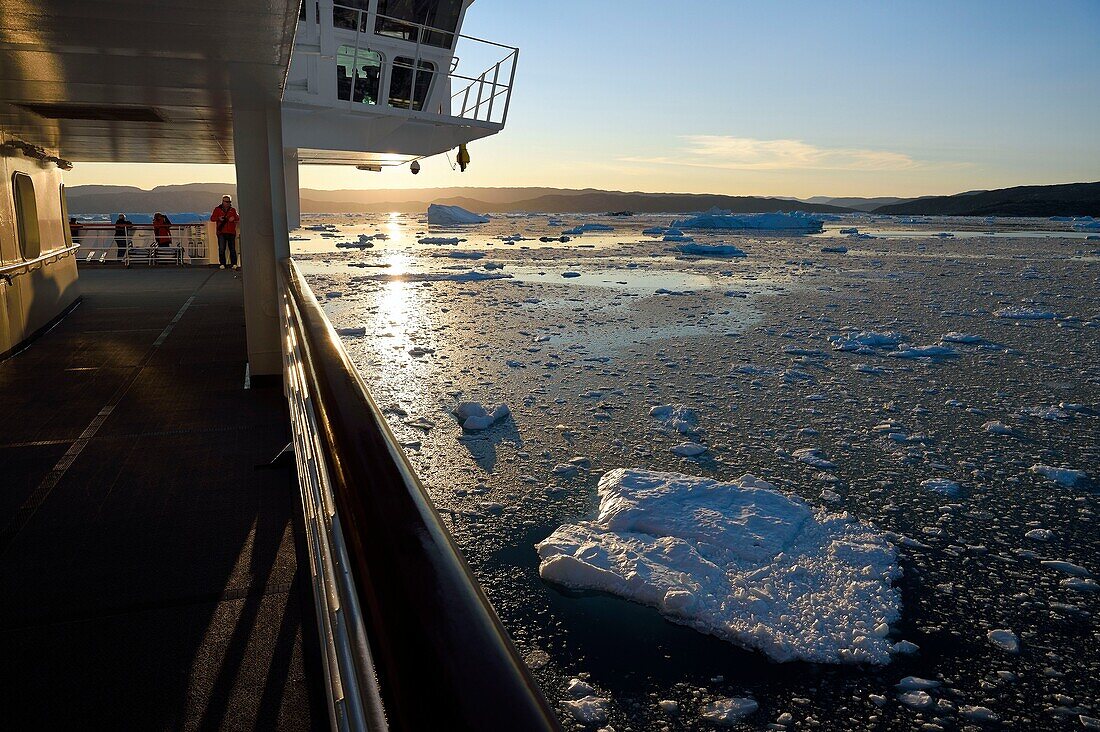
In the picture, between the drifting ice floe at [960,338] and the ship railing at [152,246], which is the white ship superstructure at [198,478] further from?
the drifting ice floe at [960,338]

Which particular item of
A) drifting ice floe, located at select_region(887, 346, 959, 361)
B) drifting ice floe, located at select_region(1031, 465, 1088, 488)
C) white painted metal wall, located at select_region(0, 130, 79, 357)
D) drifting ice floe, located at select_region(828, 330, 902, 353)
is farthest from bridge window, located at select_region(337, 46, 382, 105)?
drifting ice floe, located at select_region(1031, 465, 1088, 488)

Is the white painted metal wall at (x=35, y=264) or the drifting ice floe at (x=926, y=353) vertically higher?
the white painted metal wall at (x=35, y=264)

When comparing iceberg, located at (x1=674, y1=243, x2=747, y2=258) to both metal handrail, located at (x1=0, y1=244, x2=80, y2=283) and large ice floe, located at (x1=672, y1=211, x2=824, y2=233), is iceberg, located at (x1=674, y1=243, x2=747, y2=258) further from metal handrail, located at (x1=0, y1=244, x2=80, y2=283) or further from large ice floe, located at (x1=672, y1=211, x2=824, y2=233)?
large ice floe, located at (x1=672, y1=211, x2=824, y2=233)

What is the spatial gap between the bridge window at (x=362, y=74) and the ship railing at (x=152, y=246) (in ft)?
16.5

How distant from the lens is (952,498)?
4.68m

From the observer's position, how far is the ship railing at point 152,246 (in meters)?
15.9

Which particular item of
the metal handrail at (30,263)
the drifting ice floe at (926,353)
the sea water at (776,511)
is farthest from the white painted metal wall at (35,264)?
the drifting ice floe at (926,353)

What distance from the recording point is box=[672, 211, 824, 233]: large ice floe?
58812 mm

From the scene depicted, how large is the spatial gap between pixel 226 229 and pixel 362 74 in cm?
452

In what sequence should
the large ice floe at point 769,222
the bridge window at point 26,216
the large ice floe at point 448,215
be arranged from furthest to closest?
the large ice floe at point 448,215
the large ice floe at point 769,222
the bridge window at point 26,216

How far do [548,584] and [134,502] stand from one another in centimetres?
215

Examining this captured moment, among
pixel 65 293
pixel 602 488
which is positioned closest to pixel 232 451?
pixel 602 488

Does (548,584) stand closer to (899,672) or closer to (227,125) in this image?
(899,672)

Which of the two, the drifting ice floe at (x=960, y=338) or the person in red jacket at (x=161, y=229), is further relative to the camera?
the person in red jacket at (x=161, y=229)
